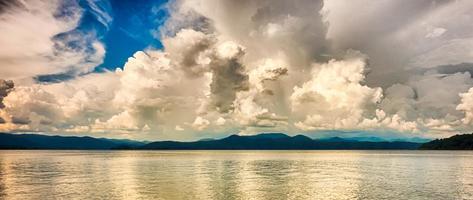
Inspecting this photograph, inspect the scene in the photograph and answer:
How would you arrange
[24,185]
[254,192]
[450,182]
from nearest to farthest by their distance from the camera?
[254,192]
[24,185]
[450,182]

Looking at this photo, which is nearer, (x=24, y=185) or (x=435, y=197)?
(x=435, y=197)

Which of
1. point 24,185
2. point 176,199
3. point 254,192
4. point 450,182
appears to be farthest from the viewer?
point 450,182

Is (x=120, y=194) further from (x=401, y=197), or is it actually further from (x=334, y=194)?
(x=401, y=197)

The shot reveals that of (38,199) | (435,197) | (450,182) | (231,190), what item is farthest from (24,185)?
(450,182)

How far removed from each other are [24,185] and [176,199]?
36576 millimetres

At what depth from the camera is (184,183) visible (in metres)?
80.1

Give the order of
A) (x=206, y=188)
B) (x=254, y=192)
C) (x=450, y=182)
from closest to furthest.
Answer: (x=254, y=192)
(x=206, y=188)
(x=450, y=182)

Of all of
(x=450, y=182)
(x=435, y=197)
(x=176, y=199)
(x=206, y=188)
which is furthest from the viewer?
(x=450, y=182)

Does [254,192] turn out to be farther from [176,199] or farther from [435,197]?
[435,197]

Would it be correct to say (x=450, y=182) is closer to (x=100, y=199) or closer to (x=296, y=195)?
(x=296, y=195)

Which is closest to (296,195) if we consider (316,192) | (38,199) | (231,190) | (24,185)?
(316,192)

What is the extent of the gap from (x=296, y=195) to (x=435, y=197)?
2060 centimetres

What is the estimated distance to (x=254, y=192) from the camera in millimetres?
67562

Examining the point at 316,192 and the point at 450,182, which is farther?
the point at 450,182
